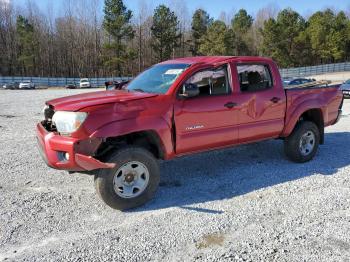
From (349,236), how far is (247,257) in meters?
1.22

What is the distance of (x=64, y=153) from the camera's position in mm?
4500

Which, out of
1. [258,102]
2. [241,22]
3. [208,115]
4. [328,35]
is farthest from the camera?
[241,22]

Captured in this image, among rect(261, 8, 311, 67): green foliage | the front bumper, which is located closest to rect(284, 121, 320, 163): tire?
the front bumper

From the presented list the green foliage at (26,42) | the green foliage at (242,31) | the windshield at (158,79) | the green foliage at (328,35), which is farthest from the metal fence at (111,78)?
the windshield at (158,79)

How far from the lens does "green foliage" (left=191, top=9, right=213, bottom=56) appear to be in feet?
224

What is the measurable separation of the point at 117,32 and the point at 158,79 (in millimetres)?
56217

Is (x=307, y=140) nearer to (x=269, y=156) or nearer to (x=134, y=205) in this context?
(x=269, y=156)

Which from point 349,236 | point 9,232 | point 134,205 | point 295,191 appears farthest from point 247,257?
point 9,232

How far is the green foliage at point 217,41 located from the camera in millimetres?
60219

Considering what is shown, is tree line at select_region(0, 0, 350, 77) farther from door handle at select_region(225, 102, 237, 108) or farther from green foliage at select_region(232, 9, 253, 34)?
door handle at select_region(225, 102, 237, 108)

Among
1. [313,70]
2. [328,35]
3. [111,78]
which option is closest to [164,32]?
[111,78]

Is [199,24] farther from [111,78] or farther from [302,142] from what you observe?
[302,142]

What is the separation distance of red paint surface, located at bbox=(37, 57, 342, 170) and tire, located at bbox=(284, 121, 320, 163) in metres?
0.21

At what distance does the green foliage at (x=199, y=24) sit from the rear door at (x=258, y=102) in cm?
6349
